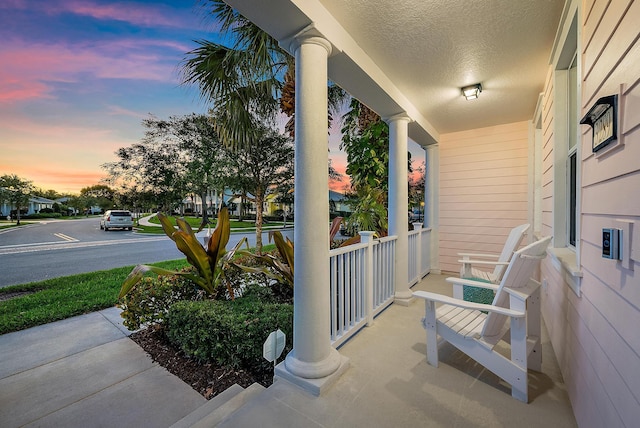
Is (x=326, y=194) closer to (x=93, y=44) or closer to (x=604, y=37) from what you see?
(x=604, y=37)

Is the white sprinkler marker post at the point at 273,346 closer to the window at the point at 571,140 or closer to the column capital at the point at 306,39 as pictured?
the column capital at the point at 306,39

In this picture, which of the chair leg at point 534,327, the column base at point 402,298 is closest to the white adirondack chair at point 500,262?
the chair leg at point 534,327

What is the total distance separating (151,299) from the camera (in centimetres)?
281

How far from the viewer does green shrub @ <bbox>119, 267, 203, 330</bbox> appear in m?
2.73

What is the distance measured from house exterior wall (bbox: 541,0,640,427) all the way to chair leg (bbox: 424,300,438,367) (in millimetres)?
751

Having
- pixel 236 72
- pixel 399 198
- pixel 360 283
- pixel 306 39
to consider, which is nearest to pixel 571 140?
pixel 399 198

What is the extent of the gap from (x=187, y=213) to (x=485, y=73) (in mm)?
17326

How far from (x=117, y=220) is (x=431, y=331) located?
17.8 metres

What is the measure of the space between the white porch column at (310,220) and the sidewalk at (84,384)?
989 mm

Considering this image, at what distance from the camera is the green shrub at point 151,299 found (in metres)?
2.73

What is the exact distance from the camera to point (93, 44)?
5.90 metres

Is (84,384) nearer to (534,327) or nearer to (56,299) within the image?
(56,299)

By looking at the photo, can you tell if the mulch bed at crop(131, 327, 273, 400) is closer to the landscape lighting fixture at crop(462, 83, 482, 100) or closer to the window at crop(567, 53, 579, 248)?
the window at crop(567, 53, 579, 248)

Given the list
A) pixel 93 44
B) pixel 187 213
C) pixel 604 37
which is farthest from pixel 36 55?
pixel 187 213
